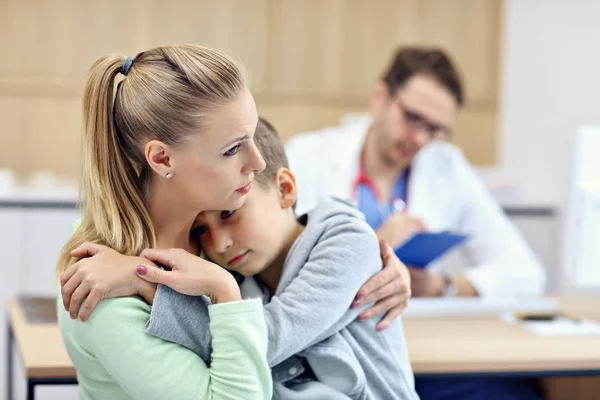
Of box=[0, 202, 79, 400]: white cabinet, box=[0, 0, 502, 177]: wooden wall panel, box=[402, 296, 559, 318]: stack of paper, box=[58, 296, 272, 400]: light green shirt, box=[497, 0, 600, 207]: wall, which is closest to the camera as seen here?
box=[58, 296, 272, 400]: light green shirt

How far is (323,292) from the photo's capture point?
1.38m

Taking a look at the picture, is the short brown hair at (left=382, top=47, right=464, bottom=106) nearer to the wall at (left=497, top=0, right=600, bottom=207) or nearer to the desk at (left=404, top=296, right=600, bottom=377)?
the desk at (left=404, top=296, right=600, bottom=377)

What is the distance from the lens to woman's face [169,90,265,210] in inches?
50.4

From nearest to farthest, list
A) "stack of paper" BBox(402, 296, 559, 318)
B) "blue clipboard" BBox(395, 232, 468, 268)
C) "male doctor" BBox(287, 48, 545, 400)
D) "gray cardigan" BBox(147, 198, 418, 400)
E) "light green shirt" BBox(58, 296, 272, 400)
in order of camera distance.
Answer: "light green shirt" BBox(58, 296, 272, 400)
"gray cardigan" BBox(147, 198, 418, 400)
"blue clipboard" BBox(395, 232, 468, 268)
"stack of paper" BBox(402, 296, 559, 318)
"male doctor" BBox(287, 48, 545, 400)

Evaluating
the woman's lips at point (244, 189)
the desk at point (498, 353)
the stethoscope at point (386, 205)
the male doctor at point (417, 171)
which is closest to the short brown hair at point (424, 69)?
the male doctor at point (417, 171)

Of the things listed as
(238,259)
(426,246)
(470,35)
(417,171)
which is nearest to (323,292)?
(238,259)

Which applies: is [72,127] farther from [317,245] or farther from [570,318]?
[317,245]

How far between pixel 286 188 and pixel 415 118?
1.28m

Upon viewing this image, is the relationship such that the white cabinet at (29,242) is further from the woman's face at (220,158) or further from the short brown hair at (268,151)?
the woman's face at (220,158)

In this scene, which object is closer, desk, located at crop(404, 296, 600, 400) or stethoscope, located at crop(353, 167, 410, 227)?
desk, located at crop(404, 296, 600, 400)

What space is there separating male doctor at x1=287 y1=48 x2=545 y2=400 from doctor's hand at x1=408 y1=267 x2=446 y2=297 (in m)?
0.15

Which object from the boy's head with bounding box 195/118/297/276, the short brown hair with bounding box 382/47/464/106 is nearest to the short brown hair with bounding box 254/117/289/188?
the boy's head with bounding box 195/118/297/276

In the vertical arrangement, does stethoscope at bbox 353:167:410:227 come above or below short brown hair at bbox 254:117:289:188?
below

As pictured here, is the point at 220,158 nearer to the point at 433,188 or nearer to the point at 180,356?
the point at 180,356
